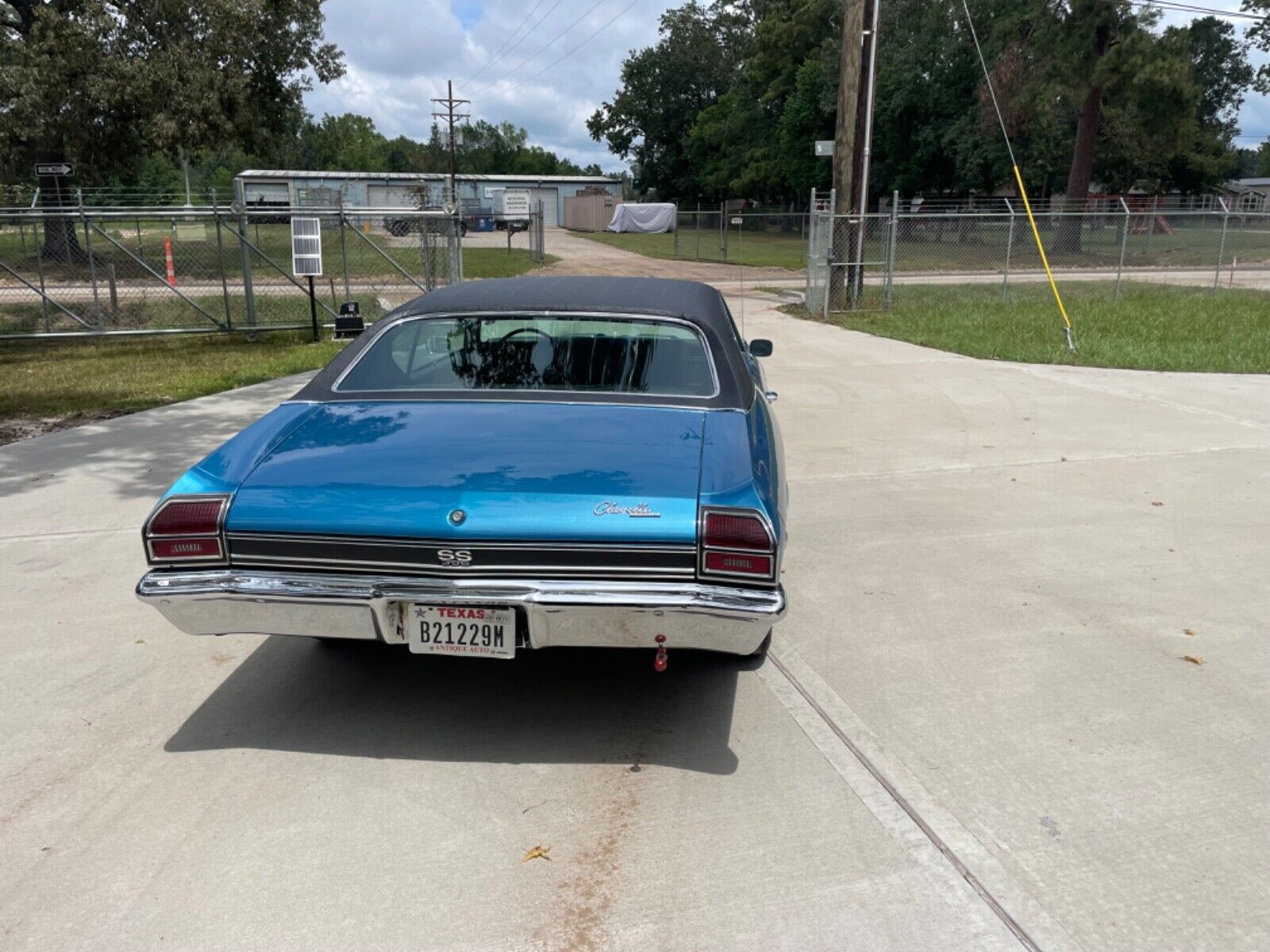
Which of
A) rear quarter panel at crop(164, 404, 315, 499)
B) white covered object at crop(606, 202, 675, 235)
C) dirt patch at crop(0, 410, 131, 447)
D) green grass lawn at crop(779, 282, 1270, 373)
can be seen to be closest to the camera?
rear quarter panel at crop(164, 404, 315, 499)

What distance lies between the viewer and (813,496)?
21.6 feet

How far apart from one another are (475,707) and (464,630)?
70 cm

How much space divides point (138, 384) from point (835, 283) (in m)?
11.1

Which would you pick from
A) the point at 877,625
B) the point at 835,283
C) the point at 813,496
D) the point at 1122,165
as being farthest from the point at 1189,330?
the point at 1122,165

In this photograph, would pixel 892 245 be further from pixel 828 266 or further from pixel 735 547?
pixel 735 547

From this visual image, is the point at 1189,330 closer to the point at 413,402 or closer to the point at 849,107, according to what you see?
the point at 849,107

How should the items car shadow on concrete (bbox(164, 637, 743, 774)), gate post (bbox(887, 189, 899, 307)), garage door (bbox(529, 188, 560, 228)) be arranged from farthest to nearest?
1. garage door (bbox(529, 188, 560, 228))
2. gate post (bbox(887, 189, 899, 307))
3. car shadow on concrete (bbox(164, 637, 743, 774))

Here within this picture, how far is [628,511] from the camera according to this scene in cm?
320

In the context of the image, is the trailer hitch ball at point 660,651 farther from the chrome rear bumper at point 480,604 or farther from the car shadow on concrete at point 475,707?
the car shadow on concrete at point 475,707

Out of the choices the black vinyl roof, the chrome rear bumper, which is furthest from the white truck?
the chrome rear bumper

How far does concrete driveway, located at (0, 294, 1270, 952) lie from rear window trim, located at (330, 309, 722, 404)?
108 centimetres

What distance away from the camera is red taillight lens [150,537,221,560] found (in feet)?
10.9

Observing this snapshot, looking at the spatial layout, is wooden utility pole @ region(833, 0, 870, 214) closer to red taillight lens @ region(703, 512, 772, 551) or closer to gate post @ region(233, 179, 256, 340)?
gate post @ region(233, 179, 256, 340)

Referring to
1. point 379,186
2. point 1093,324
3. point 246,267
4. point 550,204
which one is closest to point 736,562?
point 246,267
